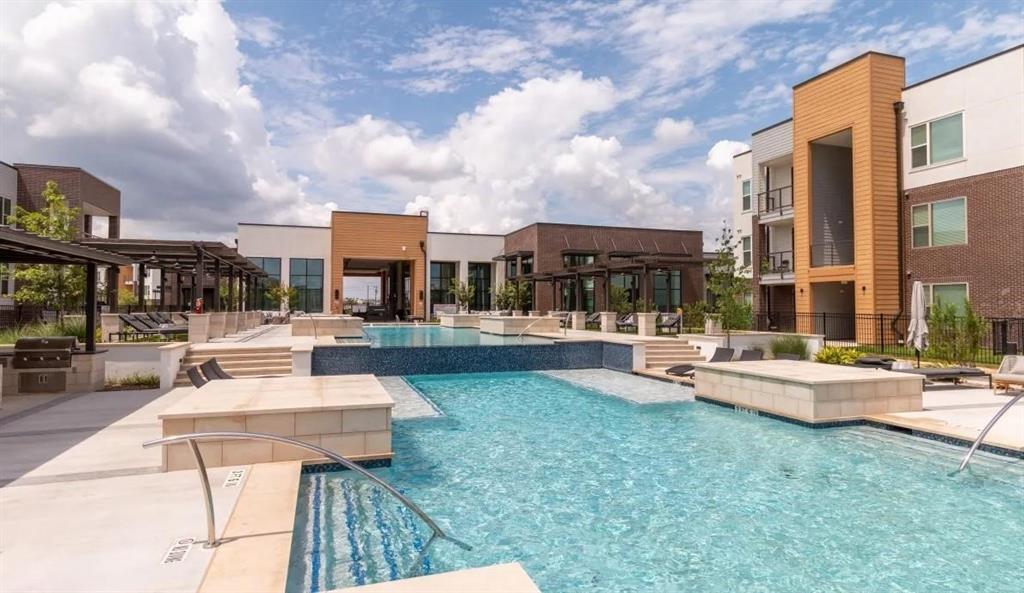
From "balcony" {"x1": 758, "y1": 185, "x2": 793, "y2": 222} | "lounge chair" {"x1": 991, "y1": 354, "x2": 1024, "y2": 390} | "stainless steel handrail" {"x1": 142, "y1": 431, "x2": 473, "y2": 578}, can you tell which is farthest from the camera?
"balcony" {"x1": 758, "y1": 185, "x2": 793, "y2": 222}

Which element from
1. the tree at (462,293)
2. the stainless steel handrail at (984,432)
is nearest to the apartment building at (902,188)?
the stainless steel handrail at (984,432)

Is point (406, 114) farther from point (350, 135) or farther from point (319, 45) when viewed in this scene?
point (319, 45)

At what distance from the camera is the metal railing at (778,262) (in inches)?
986

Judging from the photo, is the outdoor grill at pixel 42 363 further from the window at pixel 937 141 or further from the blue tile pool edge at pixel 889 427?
the window at pixel 937 141

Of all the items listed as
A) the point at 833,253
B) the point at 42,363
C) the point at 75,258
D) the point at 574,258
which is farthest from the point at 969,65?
the point at 574,258

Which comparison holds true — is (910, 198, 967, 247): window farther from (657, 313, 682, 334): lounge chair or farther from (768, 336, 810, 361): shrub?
(657, 313, 682, 334): lounge chair

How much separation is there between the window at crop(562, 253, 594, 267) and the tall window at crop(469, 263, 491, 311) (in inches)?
336

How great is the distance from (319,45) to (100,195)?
2636 centimetres

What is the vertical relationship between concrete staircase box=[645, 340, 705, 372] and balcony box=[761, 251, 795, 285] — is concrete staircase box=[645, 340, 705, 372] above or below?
below

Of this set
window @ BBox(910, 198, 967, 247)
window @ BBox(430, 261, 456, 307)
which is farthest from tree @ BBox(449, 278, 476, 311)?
window @ BBox(910, 198, 967, 247)

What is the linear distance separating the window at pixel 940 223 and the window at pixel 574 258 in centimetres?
2320

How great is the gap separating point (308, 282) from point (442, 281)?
10.5 m

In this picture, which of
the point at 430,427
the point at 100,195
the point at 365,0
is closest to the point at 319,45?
the point at 365,0

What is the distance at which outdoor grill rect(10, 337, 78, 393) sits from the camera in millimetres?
10242
